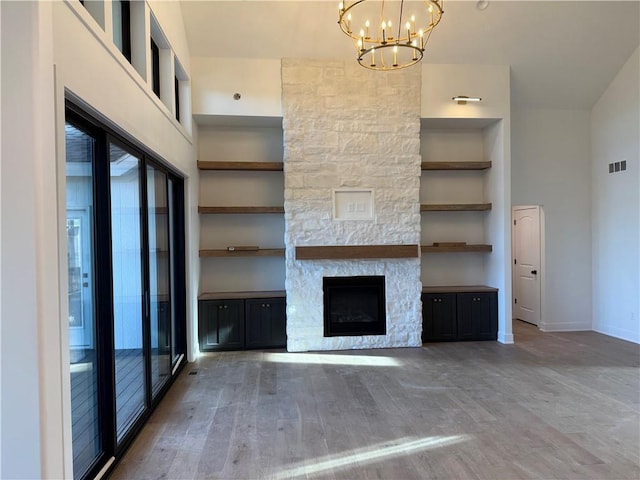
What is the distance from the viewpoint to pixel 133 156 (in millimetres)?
3146

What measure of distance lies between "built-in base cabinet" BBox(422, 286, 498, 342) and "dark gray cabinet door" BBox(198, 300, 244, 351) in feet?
8.98

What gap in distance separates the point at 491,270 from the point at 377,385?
10.1ft

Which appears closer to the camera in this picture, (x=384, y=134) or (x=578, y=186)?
(x=384, y=134)

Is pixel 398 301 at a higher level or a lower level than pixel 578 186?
lower

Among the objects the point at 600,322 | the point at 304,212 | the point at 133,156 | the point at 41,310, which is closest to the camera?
the point at 41,310

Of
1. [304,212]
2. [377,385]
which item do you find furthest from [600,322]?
[304,212]

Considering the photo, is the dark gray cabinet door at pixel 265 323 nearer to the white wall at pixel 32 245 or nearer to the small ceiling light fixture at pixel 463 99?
the white wall at pixel 32 245

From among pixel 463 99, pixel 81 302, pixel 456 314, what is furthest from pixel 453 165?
pixel 81 302

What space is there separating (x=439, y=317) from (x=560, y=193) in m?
3.03

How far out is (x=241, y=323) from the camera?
5.54m

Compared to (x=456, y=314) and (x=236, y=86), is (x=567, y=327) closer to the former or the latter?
(x=456, y=314)

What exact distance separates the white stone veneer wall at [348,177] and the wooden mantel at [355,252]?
112mm

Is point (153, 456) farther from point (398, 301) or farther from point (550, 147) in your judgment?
point (550, 147)

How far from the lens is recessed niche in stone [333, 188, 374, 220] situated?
18.4ft
